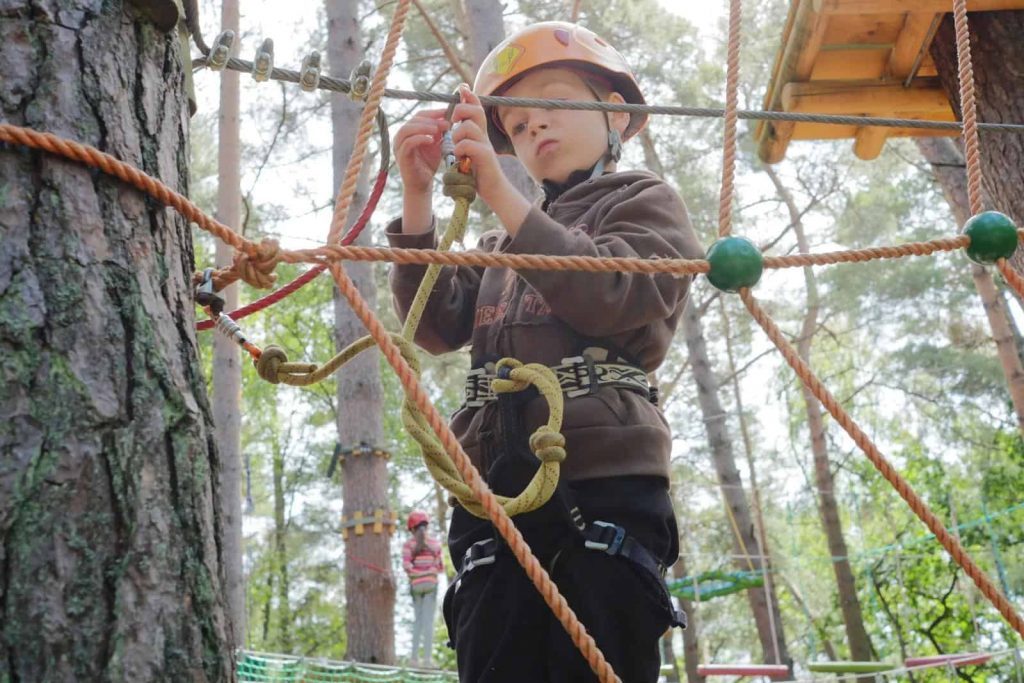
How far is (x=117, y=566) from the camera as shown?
2.81 feet

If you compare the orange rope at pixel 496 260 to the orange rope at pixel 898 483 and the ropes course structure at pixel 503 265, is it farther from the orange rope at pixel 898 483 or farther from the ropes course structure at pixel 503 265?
the orange rope at pixel 898 483

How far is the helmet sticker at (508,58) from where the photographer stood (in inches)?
70.4

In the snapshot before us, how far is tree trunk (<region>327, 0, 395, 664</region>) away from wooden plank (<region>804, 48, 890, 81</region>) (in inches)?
146

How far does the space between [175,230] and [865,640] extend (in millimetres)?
9403

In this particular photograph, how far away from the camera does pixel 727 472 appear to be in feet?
29.5

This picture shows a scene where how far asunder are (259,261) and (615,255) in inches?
20.9

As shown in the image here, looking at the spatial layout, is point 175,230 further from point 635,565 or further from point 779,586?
point 779,586

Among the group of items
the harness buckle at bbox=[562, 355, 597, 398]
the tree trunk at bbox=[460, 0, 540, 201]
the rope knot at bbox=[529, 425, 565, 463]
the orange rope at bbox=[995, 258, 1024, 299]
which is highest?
the tree trunk at bbox=[460, 0, 540, 201]

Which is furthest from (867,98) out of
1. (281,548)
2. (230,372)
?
(281,548)

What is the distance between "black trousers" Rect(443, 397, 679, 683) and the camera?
141 cm

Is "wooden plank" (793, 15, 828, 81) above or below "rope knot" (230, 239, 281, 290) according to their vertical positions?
above

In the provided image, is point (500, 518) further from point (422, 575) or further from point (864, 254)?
point (422, 575)

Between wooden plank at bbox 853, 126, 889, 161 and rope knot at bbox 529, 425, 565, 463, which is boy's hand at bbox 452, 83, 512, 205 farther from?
wooden plank at bbox 853, 126, 889, 161

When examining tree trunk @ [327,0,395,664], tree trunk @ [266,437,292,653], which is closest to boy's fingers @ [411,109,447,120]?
tree trunk @ [327,0,395,664]
